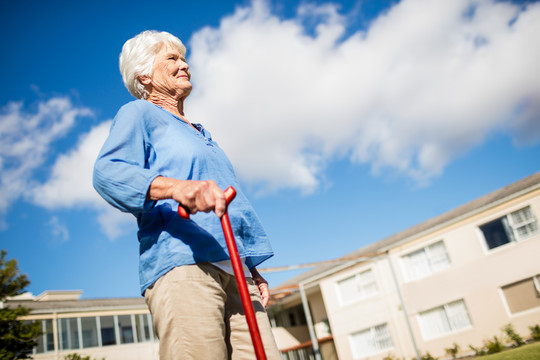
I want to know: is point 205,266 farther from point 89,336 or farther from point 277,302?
point 277,302

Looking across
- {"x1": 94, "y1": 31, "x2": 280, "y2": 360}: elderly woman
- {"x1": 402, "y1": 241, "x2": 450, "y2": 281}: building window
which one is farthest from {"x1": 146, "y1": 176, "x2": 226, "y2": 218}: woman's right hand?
{"x1": 402, "y1": 241, "x2": 450, "y2": 281}: building window

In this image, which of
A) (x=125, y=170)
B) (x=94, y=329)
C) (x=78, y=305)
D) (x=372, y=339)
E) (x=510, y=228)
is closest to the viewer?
(x=125, y=170)

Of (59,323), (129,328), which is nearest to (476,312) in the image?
(129,328)

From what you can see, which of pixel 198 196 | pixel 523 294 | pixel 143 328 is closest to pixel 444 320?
pixel 523 294

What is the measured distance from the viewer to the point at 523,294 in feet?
60.0

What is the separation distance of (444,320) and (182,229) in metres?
22.5

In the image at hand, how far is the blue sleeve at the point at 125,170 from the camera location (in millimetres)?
1451

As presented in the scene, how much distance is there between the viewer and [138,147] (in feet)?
5.32

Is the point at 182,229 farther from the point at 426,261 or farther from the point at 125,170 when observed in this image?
the point at 426,261

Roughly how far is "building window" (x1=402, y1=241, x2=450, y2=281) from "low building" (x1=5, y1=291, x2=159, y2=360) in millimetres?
14636

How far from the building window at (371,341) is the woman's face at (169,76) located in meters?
23.8

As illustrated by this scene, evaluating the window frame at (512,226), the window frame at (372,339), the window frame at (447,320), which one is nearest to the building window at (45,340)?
the window frame at (372,339)

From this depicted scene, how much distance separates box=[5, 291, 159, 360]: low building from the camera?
21531 millimetres

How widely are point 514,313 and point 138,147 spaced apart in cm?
2103
